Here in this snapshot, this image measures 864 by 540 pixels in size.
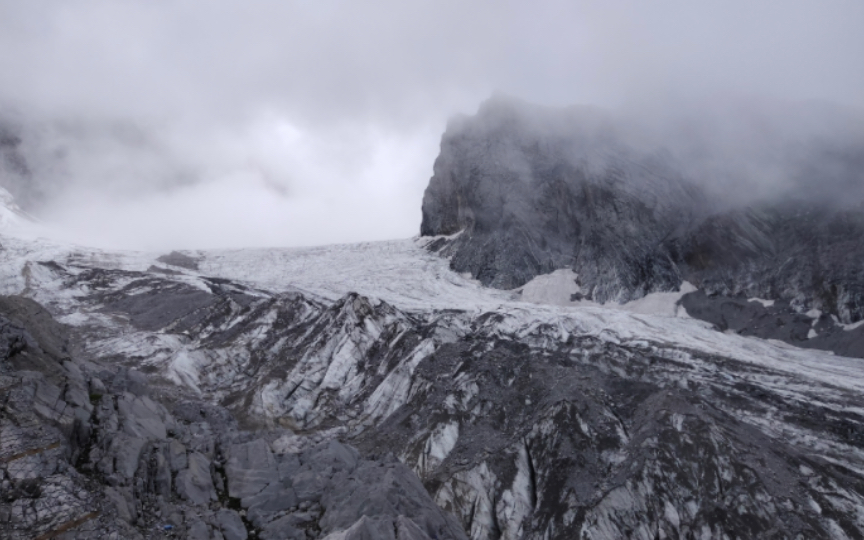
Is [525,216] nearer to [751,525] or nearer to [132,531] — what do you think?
[751,525]

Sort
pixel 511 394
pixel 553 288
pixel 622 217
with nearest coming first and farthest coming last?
pixel 511 394 → pixel 553 288 → pixel 622 217

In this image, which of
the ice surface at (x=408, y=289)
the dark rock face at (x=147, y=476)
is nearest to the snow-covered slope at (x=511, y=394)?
the ice surface at (x=408, y=289)

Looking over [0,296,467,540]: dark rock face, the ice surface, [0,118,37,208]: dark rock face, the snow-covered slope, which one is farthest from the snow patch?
[0,118,37,208]: dark rock face

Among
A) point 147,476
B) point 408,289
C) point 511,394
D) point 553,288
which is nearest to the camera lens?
point 147,476

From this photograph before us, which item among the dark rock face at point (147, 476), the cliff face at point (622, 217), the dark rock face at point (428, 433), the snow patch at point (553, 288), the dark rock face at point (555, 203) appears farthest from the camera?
the dark rock face at point (555, 203)

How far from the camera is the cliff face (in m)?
59.8

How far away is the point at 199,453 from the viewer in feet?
79.7

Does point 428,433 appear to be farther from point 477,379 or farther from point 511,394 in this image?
point 511,394

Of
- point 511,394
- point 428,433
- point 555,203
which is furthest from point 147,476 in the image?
point 555,203

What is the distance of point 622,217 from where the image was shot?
2987 inches

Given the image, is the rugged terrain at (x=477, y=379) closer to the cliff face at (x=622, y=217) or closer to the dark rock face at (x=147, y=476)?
the dark rock face at (x=147, y=476)

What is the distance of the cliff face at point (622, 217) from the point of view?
59781 millimetres

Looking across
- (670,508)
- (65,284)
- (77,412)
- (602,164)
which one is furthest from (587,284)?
(65,284)

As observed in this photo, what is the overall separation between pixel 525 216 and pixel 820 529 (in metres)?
60.8
